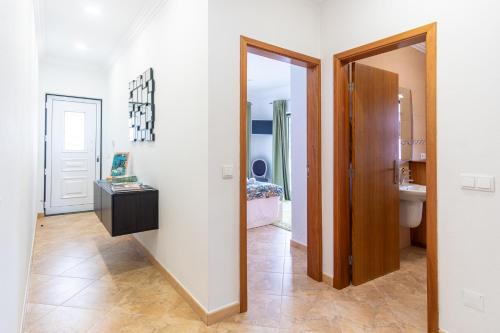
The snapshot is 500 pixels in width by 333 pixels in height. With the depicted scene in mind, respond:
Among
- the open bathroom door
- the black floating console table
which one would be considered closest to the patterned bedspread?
the black floating console table

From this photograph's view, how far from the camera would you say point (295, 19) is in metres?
2.46

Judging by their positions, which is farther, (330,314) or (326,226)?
(326,226)

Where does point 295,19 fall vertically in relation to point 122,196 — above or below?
above

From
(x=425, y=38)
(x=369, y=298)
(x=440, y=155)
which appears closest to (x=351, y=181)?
(x=440, y=155)

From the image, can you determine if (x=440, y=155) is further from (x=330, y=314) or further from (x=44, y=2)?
(x=44, y=2)

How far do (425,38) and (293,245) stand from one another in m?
2.65

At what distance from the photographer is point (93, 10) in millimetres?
3096

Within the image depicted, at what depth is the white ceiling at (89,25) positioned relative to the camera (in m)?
2.98

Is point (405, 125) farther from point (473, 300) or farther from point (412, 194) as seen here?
point (473, 300)

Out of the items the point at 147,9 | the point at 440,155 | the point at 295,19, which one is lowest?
the point at 440,155

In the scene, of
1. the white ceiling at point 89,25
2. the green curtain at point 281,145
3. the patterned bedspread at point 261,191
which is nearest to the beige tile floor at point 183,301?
the patterned bedspread at point 261,191

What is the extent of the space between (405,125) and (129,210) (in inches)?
134

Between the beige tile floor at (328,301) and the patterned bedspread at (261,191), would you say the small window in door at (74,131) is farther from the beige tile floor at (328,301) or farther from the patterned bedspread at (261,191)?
the beige tile floor at (328,301)

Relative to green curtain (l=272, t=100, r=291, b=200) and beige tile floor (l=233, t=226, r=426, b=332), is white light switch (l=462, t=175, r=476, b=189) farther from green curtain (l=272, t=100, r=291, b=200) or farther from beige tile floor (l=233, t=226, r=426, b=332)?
green curtain (l=272, t=100, r=291, b=200)
